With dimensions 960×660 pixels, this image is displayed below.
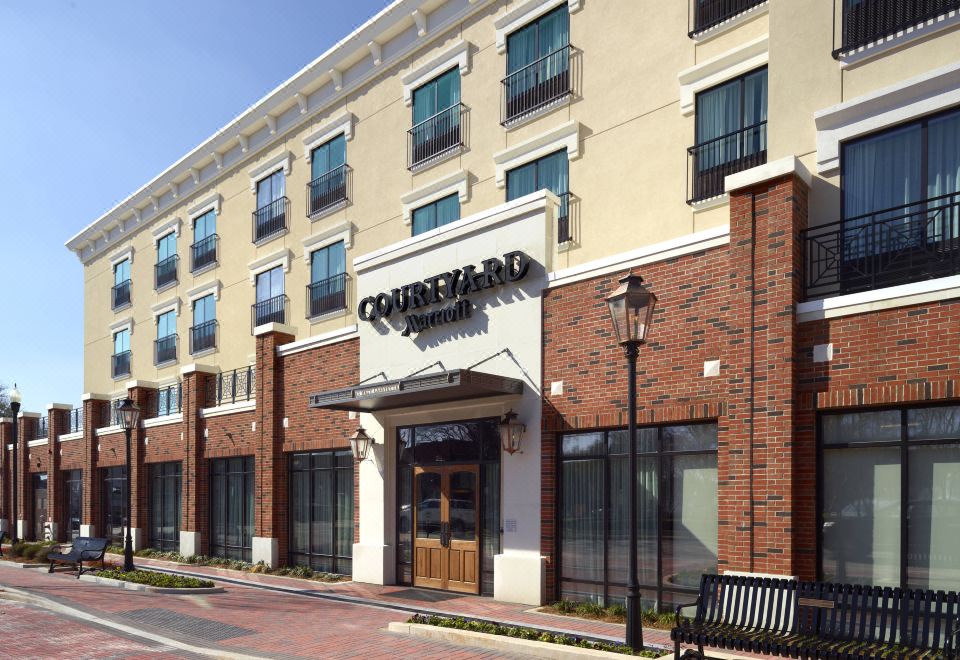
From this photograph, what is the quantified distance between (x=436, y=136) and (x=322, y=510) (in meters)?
9.46

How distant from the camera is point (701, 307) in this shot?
12.2 metres

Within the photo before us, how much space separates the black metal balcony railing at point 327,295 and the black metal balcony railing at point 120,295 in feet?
46.8

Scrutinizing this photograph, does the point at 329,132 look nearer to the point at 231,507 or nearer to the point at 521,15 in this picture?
the point at 521,15

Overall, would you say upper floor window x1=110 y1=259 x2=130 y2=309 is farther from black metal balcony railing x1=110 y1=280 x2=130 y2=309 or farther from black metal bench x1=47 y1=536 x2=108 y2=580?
black metal bench x1=47 y1=536 x2=108 y2=580

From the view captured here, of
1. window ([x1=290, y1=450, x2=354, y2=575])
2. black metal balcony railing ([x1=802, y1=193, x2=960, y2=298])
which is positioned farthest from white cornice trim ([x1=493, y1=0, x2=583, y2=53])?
window ([x1=290, y1=450, x2=354, y2=575])

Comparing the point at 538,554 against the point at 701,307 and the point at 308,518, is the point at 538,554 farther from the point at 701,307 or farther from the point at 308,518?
the point at 308,518

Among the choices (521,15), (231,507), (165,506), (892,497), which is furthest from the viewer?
(165,506)

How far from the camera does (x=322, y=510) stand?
20.0 m

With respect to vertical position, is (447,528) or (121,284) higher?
(121,284)

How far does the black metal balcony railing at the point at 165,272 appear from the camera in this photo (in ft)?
103

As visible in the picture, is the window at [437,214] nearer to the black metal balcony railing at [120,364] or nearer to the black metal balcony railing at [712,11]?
the black metal balcony railing at [712,11]

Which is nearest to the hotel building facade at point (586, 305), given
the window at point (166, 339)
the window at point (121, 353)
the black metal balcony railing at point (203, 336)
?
the black metal balcony railing at point (203, 336)

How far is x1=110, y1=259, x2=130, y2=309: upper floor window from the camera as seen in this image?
3491 centimetres

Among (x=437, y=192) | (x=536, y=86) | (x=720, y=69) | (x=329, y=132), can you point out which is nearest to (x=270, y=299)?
(x=329, y=132)
